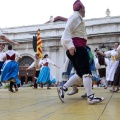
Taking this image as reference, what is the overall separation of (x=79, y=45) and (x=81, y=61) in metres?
0.27

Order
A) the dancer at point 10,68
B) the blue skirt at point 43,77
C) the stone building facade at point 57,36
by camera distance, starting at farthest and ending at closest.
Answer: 1. the stone building facade at point 57,36
2. the blue skirt at point 43,77
3. the dancer at point 10,68

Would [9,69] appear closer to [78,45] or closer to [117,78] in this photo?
[117,78]

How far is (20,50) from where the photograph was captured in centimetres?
2853

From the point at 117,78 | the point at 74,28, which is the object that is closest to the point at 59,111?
the point at 74,28

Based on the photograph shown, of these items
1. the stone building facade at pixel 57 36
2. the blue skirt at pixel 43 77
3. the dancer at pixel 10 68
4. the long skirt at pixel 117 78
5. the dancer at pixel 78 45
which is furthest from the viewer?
the stone building facade at pixel 57 36

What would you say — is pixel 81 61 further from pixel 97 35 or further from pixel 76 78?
pixel 97 35

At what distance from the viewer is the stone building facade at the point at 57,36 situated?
2484 cm

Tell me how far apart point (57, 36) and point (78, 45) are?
22306 millimetres

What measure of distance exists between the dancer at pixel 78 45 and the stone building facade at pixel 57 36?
64.8ft

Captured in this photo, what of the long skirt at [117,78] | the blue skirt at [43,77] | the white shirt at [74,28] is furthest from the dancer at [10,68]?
the white shirt at [74,28]

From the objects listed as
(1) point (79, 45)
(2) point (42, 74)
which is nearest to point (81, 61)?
(1) point (79, 45)

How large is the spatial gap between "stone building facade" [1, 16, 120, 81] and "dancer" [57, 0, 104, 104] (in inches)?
778

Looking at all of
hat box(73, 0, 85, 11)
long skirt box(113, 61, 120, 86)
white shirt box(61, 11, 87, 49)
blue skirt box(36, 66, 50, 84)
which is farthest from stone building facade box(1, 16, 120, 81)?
white shirt box(61, 11, 87, 49)

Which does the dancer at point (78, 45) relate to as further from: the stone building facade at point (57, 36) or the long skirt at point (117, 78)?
the stone building facade at point (57, 36)
